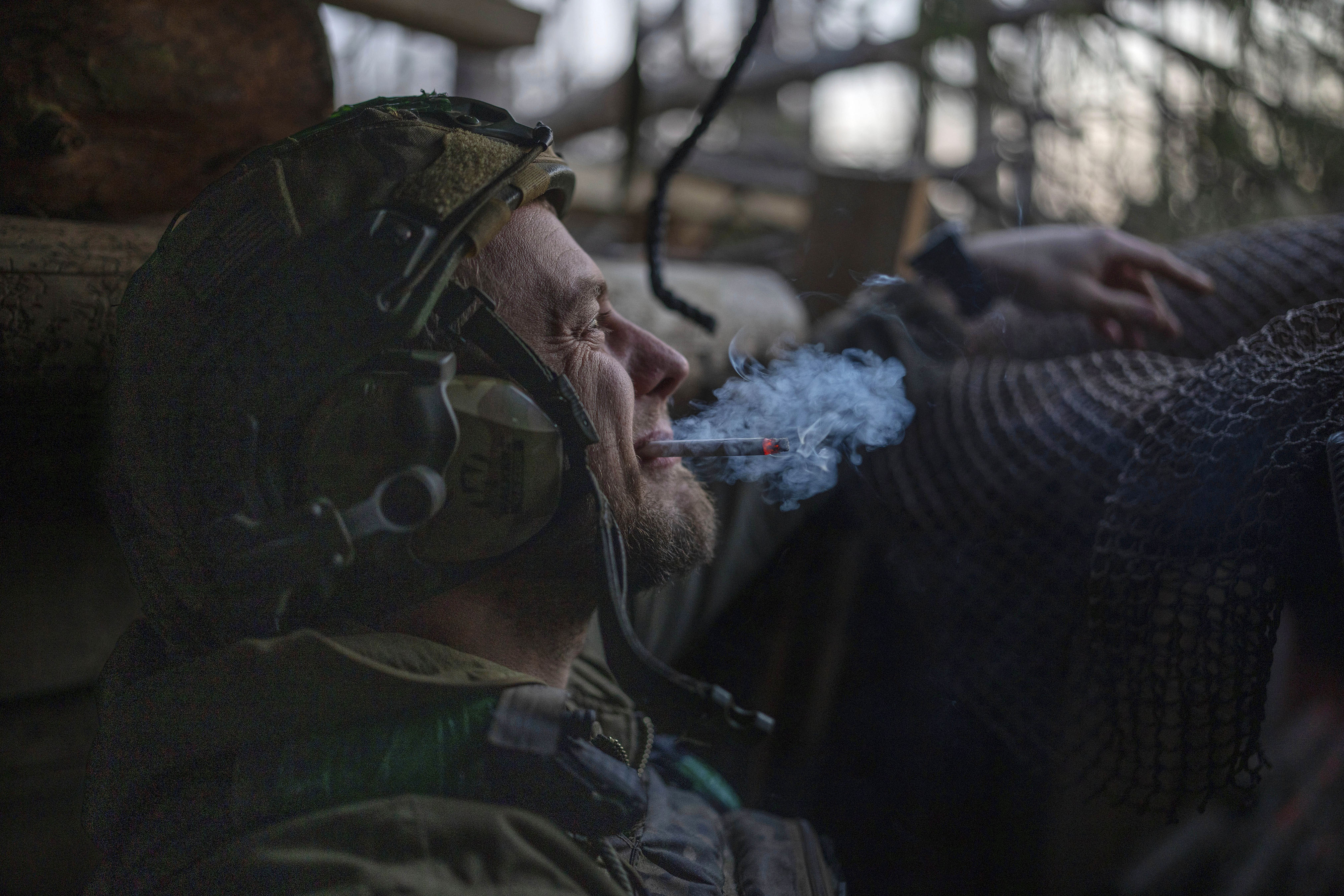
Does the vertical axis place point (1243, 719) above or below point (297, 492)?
below

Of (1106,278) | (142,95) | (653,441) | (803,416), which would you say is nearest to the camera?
(653,441)

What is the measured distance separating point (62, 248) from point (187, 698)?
84 cm

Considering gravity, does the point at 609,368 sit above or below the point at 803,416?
above

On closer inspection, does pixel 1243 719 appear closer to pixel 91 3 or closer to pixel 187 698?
pixel 187 698

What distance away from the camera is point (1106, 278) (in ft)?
6.82

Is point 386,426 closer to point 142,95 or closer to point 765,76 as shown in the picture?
point 142,95

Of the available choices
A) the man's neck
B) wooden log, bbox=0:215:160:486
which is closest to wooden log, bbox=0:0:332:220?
wooden log, bbox=0:215:160:486

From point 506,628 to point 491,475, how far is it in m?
0.30

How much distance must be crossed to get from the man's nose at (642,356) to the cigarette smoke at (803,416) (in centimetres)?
18

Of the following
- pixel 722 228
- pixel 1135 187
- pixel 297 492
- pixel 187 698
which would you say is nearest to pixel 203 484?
pixel 297 492

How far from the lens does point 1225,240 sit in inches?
84.2

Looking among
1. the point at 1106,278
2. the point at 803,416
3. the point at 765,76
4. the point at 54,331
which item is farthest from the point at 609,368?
the point at 765,76

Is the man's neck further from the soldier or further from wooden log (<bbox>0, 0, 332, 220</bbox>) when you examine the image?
wooden log (<bbox>0, 0, 332, 220</bbox>)

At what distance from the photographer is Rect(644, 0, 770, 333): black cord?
1.72 meters
